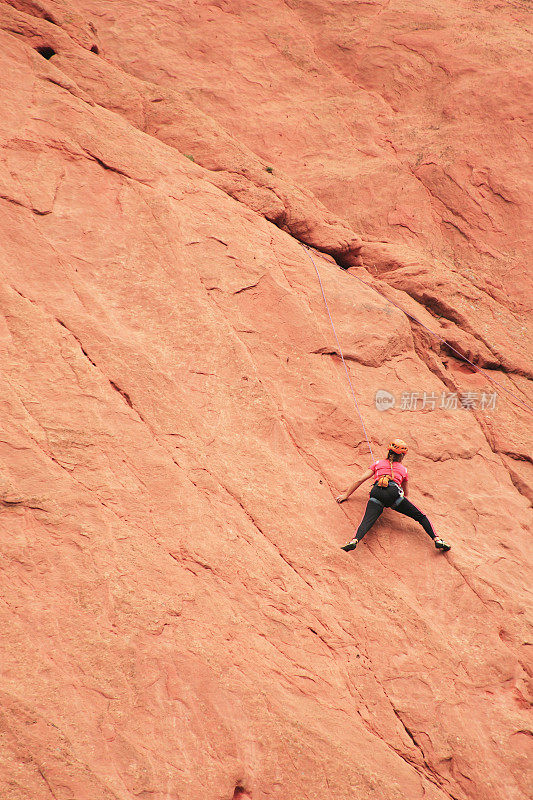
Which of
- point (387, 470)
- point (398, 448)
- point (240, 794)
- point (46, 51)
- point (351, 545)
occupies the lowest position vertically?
point (240, 794)

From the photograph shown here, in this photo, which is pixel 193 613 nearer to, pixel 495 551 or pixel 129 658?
pixel 129 658

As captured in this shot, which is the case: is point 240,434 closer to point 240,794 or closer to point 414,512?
point 414,512

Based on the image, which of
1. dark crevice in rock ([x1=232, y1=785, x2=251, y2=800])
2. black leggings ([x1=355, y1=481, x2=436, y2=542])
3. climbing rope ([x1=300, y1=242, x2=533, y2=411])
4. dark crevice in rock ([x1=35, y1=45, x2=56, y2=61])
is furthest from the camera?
climbing rope ([x1=300, y1=242, x2=533, y2=411])

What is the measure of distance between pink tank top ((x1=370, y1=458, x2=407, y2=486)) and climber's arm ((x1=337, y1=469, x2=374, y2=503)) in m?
0.07

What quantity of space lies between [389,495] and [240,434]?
193 centimetres

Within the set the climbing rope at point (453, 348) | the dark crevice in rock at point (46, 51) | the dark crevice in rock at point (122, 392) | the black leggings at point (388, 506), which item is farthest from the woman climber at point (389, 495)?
the dark crevice in rock at point (46, 51)

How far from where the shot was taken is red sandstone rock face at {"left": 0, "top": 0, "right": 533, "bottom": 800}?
539 centimetres

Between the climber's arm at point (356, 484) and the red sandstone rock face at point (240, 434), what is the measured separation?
0.54 feet

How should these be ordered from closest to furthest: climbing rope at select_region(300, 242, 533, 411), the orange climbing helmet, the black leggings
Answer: the black leggings
the orange climbing helmet
climbing rope at select_region(300, 242, 533, 411)

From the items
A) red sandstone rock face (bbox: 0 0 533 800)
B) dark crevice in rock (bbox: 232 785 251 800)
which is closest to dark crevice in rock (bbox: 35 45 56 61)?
red sandstone rock face (bbox: 0 0 533 800)

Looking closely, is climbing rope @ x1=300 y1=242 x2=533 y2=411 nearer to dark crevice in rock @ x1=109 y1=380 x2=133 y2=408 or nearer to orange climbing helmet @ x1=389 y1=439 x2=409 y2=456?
orange climbing helmet @ x1=389 y1=439 x2=409 y2=456

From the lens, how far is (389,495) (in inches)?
279

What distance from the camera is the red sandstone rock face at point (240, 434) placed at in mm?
5395

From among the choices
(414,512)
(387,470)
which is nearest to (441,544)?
(414,512)
